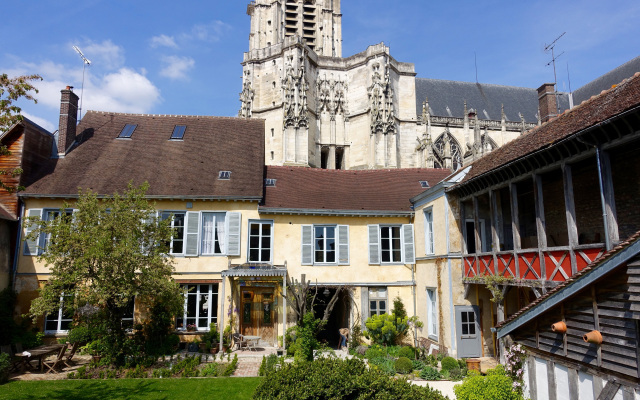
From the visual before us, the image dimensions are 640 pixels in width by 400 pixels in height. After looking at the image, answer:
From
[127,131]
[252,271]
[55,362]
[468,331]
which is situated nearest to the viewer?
[55,362]

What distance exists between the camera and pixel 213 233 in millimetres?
16562

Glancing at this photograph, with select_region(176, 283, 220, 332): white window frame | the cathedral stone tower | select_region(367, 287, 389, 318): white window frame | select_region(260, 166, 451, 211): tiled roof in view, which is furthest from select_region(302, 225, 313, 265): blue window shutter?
the cathedral stone tower

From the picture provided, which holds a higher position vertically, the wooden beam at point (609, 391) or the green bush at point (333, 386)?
the wooden beam at point (609, 391)

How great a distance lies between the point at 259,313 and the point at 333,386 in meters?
10.1

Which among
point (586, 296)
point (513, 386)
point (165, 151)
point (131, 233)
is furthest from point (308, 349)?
point (165, 151)

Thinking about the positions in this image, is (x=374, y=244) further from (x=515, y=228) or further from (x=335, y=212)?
(x=515, y=228)

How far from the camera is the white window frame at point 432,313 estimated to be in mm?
15079

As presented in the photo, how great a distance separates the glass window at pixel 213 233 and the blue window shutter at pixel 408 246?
7261 mm

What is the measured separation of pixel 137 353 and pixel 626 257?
12.6 meters

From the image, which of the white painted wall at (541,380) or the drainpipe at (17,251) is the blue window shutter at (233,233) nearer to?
the drainpipe at (17,251)

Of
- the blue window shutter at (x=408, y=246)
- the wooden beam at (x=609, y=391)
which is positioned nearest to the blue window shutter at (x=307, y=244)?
the blue window shutter at (x=408, y=246)

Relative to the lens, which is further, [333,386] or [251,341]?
[251,341]

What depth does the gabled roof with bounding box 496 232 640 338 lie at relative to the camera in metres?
5.45

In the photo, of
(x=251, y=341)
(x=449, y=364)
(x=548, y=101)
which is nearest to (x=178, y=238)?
(x=251, y=341)
